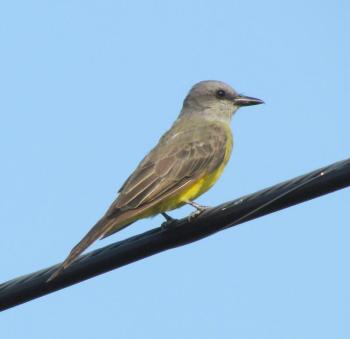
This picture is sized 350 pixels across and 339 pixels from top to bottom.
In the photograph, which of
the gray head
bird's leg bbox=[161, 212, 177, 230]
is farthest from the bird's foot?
the gray head

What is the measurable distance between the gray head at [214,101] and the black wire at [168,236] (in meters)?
4.55

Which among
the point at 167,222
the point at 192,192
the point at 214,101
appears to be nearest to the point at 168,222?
the point at 167,222

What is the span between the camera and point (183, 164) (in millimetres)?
9461

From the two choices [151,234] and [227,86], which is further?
[227,86]

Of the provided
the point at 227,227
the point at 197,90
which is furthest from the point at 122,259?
the point at 197,90

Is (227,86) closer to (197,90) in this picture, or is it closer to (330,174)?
(197,90)

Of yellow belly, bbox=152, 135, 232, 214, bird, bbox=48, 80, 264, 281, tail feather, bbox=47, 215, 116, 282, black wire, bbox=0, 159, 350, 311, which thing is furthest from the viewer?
yellow belly, bbox=152, 135, 232, 214

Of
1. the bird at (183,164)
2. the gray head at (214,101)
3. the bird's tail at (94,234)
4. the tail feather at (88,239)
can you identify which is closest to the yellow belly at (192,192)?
the bird at (183,164)

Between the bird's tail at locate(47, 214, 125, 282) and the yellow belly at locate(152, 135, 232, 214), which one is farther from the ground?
the yellow belly at locate(152, 135, 232, 214)

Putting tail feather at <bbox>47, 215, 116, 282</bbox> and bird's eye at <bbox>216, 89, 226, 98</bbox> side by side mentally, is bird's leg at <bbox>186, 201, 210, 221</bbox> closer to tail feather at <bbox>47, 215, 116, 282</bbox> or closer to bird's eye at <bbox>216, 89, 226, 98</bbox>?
tail feather at <bbox>47, 215, 116, 282</bbox>

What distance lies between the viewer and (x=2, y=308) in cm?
648

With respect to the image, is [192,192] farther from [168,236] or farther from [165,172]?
[168,236]

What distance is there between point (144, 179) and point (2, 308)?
2.80m

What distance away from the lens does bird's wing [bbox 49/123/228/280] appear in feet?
26.8
